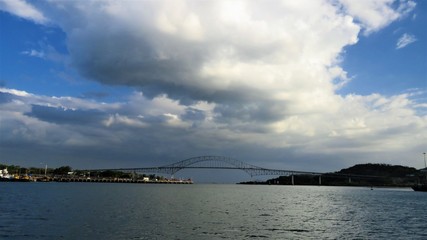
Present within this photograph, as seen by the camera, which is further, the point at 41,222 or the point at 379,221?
the point at 379,221

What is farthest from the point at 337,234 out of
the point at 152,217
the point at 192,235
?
the point at 152,217

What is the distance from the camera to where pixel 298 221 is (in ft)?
178

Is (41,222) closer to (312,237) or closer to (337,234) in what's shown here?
(312,237)

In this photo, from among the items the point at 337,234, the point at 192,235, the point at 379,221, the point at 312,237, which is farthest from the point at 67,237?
the point at 379,221

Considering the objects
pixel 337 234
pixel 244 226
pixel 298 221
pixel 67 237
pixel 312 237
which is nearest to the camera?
pixel 67 237

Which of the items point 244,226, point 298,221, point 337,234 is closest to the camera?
point 337,234

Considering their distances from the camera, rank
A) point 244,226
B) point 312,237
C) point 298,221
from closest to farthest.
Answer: point 312,237 → point 244,226 → point 298,221

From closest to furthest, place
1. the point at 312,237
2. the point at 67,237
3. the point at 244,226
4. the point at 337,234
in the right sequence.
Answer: the point at 67,237
the point at 312,237
the point at 337,234
the point at 244,226

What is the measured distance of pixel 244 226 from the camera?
4712cm

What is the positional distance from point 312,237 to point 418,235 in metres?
12.7

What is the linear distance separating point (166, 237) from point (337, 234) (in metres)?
18.6

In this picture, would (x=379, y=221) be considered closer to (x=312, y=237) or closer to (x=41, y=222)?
(x=312, y=237)

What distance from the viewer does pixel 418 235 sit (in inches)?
1702

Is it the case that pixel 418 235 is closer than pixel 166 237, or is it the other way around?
pixel 166 237
